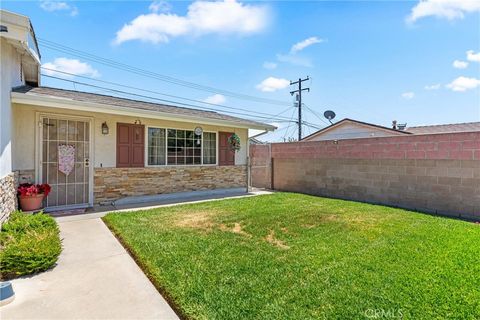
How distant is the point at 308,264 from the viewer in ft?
11.0

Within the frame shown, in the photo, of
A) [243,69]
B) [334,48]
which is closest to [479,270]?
[334,48]

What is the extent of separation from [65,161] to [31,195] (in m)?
1.23

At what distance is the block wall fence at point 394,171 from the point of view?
6.45 m

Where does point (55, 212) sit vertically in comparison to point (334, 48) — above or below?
below

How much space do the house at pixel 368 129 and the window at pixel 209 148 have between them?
9.98 meters

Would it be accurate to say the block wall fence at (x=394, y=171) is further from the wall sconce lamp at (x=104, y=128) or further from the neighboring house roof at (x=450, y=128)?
the neighboring house roof at (x=450, y=128)

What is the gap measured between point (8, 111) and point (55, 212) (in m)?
2.56

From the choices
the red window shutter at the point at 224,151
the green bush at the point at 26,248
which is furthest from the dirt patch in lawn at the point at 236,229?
the red window shutter at the point at 224,151

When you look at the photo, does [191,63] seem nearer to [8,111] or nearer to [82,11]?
[82,11]

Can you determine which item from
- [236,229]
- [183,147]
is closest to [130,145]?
[183,147]

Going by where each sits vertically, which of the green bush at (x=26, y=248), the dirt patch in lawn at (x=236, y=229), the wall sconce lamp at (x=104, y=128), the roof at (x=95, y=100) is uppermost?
the roof at (x=95, y=100)

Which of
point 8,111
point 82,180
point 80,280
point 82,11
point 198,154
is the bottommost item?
point 80,280

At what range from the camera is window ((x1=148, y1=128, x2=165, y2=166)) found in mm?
8172

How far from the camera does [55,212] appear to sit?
248 inches
